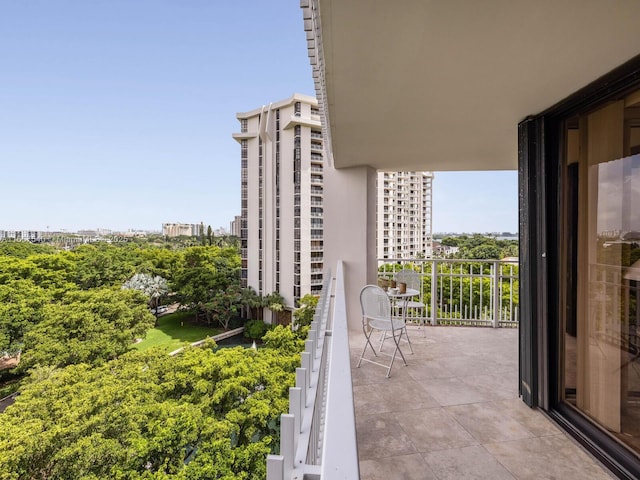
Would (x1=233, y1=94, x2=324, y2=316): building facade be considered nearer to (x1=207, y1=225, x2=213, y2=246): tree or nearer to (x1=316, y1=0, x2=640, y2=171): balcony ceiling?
(x1=207, y1=225, x2=213, y2=246): tree

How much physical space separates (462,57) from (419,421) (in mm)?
2456

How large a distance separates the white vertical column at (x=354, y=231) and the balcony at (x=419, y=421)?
1581 millimetres

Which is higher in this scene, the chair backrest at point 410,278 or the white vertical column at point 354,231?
the white vertical column at point 354,231

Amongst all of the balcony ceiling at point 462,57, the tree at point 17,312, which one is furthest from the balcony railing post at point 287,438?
the tree at point 17,312

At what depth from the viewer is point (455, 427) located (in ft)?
7.47

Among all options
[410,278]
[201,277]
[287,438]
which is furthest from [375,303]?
[201,277]

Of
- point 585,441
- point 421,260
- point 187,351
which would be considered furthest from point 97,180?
point 585,441

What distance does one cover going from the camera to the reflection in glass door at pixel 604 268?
72.9 inches

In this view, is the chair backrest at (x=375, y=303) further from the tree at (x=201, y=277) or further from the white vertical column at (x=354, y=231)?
the tree at (x=201, y=277)

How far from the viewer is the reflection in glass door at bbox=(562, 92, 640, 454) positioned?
185cm

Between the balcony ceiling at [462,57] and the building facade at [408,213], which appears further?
the building facade at [408,213]

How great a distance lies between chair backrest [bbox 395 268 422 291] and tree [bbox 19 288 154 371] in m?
13.7

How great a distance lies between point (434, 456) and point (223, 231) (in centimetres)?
5328

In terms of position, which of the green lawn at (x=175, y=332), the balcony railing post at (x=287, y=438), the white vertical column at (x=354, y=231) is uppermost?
the white vertical column at (x=354, y=231)
